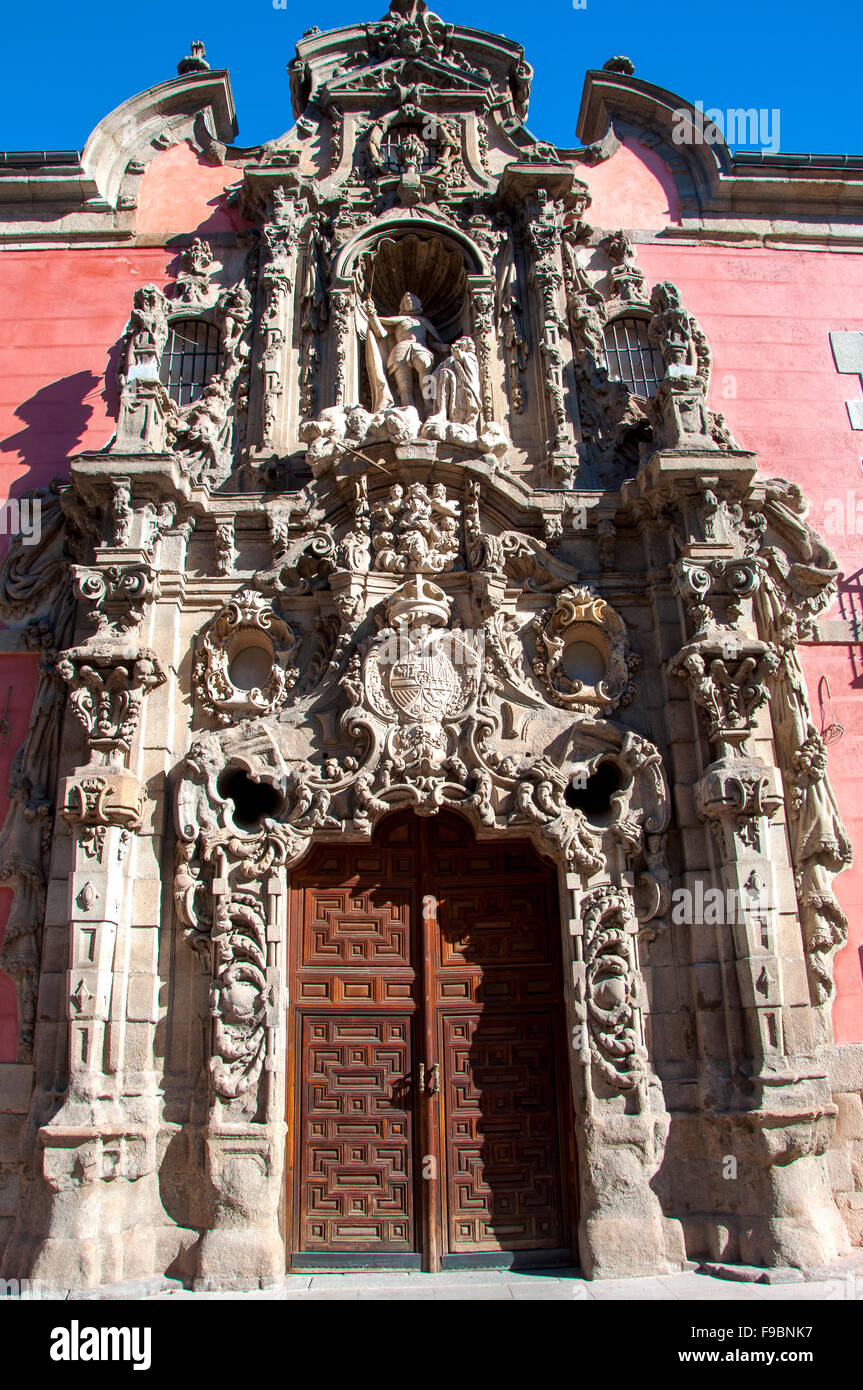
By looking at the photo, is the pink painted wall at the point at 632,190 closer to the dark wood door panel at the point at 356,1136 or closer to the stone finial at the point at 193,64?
the stone finial at the point at 193,64

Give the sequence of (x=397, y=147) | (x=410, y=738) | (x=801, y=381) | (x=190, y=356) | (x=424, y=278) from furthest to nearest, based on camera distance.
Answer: (x=424, y=278) → (x=397, y=147) → (x=190, y=356) → (x=801, y=381) → (x=410, y=738)

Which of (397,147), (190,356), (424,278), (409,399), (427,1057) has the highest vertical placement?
(397,147)

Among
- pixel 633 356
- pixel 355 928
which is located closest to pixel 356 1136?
pixel 355 928

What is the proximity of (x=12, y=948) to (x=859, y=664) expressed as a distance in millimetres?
6702

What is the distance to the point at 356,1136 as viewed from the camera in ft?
20.8

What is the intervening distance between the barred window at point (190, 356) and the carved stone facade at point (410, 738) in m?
0.44

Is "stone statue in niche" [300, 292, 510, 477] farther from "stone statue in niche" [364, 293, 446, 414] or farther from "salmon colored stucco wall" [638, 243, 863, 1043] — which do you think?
"salmon colored stucco wall" [638, 243, 863, 1043]

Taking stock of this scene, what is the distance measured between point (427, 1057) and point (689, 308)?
22.9 feet

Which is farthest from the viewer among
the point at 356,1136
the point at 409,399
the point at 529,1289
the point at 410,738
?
the point at 409,399

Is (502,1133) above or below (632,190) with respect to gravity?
below

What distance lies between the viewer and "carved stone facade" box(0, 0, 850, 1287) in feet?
19.3

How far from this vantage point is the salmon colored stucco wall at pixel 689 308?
8258 mm

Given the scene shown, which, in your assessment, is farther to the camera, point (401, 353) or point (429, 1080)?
point (401, 353)

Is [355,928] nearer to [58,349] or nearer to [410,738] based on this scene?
[410,738]
